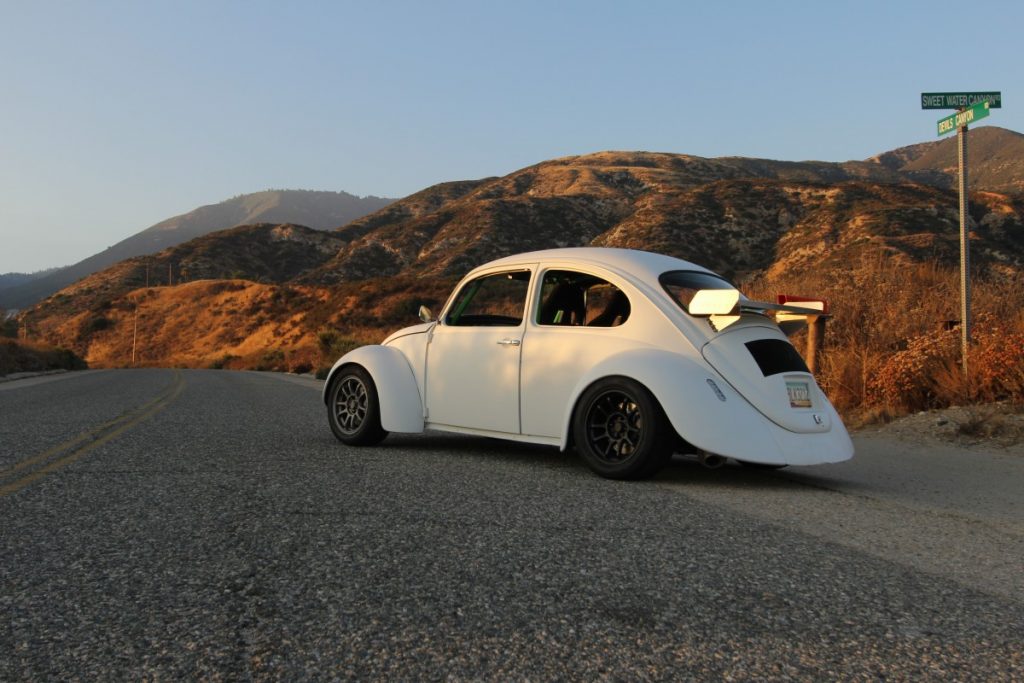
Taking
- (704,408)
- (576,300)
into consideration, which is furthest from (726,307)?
(576,300)

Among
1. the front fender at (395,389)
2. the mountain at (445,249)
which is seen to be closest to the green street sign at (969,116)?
the front fender at (395,389)

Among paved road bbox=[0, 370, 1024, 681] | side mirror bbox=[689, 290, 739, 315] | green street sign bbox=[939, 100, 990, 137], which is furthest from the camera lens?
green street sign bbox=[939, 100, 990, 137]

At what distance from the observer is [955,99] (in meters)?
9.52

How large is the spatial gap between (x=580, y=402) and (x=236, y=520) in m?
2.71

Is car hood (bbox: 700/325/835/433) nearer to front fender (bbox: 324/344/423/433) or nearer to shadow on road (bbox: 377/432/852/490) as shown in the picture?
shadow on road (bbox: 377/432/852/490)

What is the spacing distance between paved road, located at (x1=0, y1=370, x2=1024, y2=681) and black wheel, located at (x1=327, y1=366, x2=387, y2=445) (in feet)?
3.21

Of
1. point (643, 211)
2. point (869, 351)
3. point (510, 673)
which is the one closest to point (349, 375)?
point (510, 673)

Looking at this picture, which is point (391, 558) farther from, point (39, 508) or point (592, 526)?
point (39, 508)

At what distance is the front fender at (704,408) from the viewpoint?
5.28 metres

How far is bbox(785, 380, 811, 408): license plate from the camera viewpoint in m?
5.60

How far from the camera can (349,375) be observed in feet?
25.2

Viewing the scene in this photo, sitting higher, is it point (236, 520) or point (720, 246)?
point (720, 246)

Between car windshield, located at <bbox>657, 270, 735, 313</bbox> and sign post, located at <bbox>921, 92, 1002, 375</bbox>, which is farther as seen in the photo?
sign post, located at <bbox>921, 92, 1002, 375</bbox>

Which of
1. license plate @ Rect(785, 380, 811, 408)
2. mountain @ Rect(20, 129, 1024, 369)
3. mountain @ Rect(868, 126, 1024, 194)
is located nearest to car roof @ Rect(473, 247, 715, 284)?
license plate @ Rect(785, 380, 811, 408)
